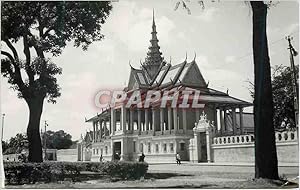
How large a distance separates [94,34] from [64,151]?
89.8 inches

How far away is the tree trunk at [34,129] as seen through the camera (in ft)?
20.7

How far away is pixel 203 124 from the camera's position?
8125 mm

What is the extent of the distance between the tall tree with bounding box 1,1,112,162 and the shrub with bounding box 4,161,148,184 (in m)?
0.45

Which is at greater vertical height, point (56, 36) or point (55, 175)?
point (56, 36)

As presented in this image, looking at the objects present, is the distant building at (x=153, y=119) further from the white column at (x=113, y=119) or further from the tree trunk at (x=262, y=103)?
the tree trunk at (x=262, y=103)

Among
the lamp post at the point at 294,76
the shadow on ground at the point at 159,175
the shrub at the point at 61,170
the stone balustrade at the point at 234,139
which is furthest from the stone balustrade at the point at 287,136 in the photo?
the shrub at the point at 61,170

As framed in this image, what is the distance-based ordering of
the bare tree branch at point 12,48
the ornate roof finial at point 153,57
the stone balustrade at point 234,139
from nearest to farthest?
the bare tree branch at point 12,48 → the ornate roof finial at point 153,57 → the stone balustrade at point 234,139

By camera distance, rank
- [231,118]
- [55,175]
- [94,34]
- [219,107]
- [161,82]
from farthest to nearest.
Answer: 1. [231,118]
2. [219,107]
3. [161,82]
4. [94,34]
5. [55,175]

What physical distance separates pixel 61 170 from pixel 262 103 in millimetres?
3249

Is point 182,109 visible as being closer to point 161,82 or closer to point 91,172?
point 161,82

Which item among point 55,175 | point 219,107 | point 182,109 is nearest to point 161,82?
point 182,109

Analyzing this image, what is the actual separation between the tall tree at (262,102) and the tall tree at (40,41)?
2.33 metres

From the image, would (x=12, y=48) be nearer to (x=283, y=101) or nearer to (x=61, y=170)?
(x=61, y=170)

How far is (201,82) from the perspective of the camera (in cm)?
682
